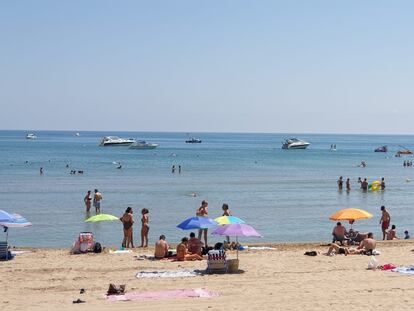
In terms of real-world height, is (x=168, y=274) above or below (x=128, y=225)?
below

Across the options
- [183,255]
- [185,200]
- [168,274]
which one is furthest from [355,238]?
[185,200]

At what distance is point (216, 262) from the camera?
637 inches

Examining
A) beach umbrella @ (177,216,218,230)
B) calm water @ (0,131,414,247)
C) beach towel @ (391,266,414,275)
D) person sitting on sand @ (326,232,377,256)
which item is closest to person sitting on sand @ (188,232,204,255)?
beach umbrella @ (177,216,218,230)

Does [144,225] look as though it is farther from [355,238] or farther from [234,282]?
[234,282]

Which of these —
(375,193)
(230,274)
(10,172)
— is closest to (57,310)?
(230,274)

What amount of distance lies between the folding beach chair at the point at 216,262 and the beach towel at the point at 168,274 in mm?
355

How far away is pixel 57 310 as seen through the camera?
12445 millimetres

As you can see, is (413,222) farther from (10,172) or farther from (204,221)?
(10,172)

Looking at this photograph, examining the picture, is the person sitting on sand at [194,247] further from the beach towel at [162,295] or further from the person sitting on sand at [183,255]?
the beach towel at [162,295]

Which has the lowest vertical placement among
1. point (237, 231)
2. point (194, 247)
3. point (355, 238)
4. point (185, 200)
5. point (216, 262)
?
point (216, 262)

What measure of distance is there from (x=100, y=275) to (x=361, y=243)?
26.9 feet

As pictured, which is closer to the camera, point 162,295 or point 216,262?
point 162,295

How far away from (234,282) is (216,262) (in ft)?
3.95

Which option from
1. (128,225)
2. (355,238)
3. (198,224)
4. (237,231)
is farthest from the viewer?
(128,225)
